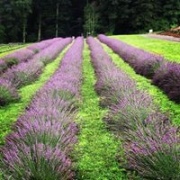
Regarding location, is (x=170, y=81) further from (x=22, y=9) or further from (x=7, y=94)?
(x=22, y=9)

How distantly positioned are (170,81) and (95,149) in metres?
3.36

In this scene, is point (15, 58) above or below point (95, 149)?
below

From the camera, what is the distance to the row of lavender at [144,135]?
11.5ft

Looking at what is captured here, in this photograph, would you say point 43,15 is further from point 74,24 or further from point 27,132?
point 27,132

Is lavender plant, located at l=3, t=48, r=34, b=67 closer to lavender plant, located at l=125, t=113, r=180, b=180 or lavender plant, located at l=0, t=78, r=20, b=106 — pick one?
lavender plant, located at l=0, t=78, r=20, b=106

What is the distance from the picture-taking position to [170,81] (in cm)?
743

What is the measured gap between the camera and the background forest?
51.5 meters

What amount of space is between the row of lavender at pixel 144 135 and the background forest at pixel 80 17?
46540mm

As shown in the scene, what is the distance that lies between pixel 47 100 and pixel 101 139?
1.43 meters

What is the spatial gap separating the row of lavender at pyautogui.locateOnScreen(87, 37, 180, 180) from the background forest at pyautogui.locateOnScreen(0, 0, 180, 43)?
46540 mm

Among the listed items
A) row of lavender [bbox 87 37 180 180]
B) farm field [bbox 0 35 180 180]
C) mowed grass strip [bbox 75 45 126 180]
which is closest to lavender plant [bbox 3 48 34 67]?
farm field [bbox 0 35 180 180]

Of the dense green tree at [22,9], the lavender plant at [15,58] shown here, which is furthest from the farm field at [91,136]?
the dense green tree at [22,9]

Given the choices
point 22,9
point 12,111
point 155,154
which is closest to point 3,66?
point 12,111

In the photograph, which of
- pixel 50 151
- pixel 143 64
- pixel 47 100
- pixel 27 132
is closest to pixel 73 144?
pixel 27 132
